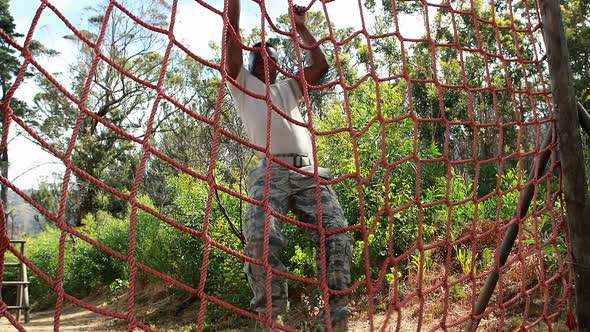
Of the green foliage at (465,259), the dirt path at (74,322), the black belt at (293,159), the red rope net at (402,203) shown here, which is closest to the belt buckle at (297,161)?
the black belt at (293,159)

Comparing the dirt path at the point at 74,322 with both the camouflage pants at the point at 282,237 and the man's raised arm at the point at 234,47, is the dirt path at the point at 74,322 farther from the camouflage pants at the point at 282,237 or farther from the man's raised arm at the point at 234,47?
the man's raised arm at the point at 234,47

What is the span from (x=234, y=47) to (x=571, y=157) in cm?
137

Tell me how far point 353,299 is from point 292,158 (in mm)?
2795

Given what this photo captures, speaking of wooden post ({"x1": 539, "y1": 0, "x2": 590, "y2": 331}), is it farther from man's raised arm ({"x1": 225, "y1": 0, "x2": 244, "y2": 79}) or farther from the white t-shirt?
man's raised arm ({"x1": 225, "y1": 0, "x2": 244, "y2": 79})

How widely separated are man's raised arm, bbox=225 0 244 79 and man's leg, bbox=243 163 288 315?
45 centimetres

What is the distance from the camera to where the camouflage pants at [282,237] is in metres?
2.29

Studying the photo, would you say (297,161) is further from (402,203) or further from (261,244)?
(402,203)

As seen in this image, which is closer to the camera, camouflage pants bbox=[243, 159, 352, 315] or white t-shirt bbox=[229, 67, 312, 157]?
camouflage pants bbox=[243, 159, 352, 315]

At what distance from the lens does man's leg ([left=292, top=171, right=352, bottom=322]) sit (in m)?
2.25

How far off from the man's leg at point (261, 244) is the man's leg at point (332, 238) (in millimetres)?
83

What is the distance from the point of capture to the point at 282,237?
2400mm

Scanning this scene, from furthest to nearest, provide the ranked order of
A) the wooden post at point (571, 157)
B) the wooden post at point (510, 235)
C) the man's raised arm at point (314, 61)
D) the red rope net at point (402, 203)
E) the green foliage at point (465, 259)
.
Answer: the green foliage at point (465, 259) < the man's raised arm at point (314, 61) < the wooden post at point (510, 235) < the wooden post at point (571, 157) < the red rope net at point (402, 203)

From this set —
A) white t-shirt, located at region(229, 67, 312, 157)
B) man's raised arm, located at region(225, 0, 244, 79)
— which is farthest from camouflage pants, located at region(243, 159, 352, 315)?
man's raised arm, located at region(225, 0, 244, 79)

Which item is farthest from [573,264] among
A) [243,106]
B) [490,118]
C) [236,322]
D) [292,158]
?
[490,118]
